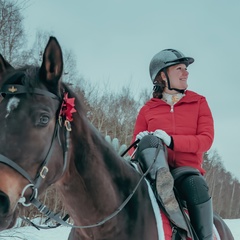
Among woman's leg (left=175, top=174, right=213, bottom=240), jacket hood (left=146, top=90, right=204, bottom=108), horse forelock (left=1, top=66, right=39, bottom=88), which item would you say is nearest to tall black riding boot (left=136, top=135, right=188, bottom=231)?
woman's leg (left=175, top=174, right=213, bottom=240)

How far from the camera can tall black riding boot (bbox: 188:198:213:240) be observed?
304 cm

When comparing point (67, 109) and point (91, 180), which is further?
point (91, 180)

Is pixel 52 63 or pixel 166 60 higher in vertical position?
pixel 166 60

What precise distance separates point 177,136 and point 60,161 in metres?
1.23

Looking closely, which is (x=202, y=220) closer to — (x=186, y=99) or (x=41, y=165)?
(x=186, y=99)

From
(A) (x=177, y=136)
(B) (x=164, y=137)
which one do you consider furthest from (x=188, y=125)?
(B) (x=164, y=137)

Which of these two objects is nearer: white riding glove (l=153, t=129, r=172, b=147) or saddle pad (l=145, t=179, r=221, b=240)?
saddle pad (l=145, t=179, r=221, b=240)

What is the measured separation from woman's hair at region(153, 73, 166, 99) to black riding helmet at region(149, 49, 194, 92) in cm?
3

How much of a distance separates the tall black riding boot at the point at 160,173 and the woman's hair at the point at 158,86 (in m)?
0.59

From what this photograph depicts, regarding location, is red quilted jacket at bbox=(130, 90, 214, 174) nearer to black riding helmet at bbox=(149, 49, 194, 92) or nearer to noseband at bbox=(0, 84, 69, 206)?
black riding helmet at bbox=(149, 49, 194, 92)

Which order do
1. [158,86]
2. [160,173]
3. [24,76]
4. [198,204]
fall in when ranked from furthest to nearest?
1. [158,86]
2. [198,204]
3. [160,173]
4. [24,76]

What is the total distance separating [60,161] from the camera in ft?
7.48

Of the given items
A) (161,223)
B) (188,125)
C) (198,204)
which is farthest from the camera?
(188,125)

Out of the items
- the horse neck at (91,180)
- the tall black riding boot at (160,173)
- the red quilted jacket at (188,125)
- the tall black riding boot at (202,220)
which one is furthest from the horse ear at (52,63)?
the tall black riding boot at (202,220)
